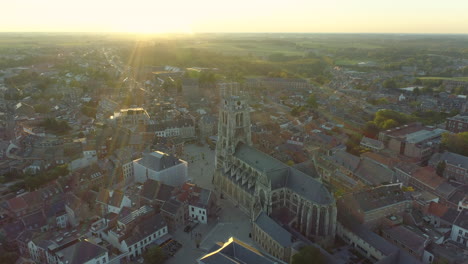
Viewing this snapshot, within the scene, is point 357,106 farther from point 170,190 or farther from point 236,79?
point 170,190

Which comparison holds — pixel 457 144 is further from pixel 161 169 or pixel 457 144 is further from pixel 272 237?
pixel 161 169

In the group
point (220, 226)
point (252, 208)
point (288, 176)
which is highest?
point (288, 176)

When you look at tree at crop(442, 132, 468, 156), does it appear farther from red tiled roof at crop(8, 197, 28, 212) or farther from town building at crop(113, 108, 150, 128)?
red tiled roof at crop(8, 197, 28, 212)

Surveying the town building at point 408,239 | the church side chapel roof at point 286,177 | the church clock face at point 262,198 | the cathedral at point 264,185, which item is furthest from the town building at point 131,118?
the town building at point 408,239

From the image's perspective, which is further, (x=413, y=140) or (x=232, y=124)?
(x=413, y=140)

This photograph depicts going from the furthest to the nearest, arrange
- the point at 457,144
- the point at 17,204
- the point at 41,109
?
the point at 41,109 → the point at 457,144 → the point at 17,204

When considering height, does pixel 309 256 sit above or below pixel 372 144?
below

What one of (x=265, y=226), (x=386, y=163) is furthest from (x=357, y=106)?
(x=265, y=226)

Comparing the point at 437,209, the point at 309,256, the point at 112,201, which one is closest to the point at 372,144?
the point at 437,209
